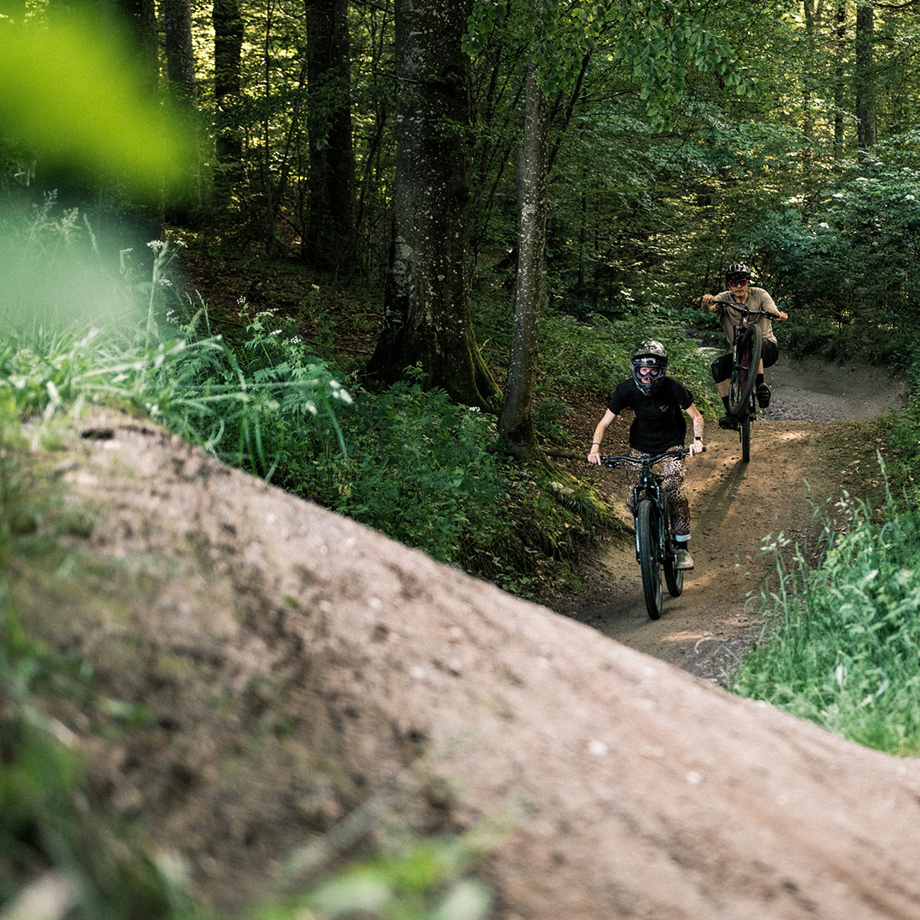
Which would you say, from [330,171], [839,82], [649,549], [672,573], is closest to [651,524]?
[649,549]

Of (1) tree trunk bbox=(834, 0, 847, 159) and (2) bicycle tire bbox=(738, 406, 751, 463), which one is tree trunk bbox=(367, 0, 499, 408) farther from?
(1) tree trunk bbox=(834, 0, 847, 159)

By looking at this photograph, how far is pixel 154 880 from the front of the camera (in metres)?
1.33

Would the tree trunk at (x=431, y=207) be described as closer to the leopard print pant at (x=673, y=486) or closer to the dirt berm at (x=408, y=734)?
the leopard print pant at (x=673, y=486)

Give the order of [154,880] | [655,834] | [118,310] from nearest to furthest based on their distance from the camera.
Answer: [154,880] < [655,834] < [118,310]

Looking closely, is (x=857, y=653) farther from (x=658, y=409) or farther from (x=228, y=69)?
(x=228, y=69)

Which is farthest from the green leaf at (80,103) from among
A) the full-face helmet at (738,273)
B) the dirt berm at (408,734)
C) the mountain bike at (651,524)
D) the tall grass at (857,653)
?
the full-face helmet at (738,273)

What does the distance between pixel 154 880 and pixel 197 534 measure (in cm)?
139

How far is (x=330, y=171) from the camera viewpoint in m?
15.3

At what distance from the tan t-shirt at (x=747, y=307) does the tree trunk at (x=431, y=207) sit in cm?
353

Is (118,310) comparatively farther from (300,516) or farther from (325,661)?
(325,661)

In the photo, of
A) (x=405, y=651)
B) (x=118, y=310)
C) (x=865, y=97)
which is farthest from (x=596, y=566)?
(x=865, y=97)

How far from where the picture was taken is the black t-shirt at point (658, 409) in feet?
23.1

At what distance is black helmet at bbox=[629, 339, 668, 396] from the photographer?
6.85 meters

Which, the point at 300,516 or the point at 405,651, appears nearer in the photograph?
the point at 405,651
